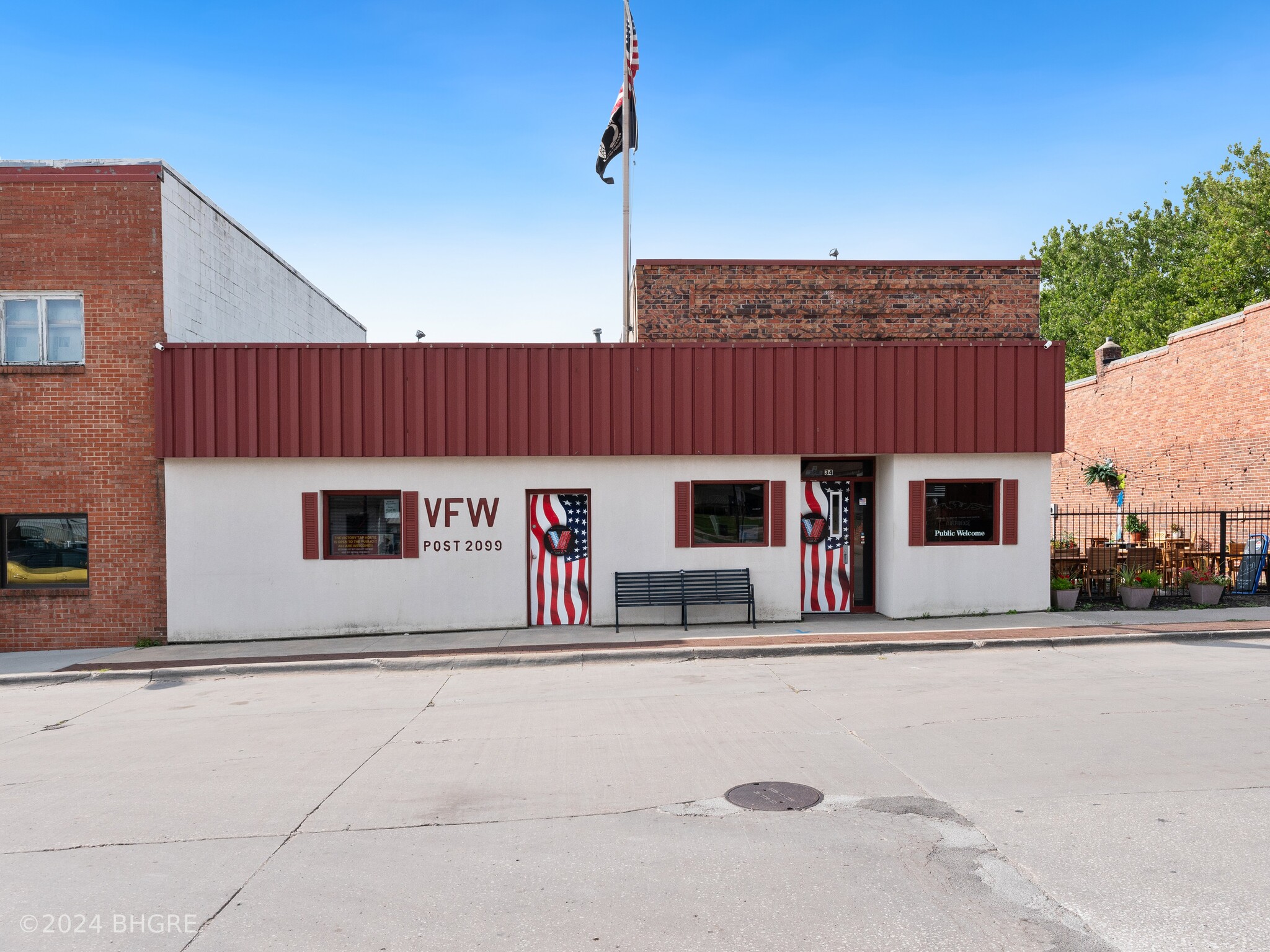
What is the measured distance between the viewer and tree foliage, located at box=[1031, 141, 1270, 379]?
3111cm

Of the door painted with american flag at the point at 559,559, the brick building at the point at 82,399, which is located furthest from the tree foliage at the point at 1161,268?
the brick building at the point at 82,399

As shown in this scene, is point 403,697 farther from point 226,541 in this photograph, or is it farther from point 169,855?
point 226,541

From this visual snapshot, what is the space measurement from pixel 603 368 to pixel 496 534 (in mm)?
3228

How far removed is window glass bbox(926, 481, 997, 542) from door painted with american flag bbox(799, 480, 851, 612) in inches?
54.2

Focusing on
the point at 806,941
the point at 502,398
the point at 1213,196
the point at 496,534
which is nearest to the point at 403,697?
the point at 496,534

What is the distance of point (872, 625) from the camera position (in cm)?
1322

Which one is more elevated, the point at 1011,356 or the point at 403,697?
the point at 1011,356

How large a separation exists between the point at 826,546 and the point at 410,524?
23.2 feet

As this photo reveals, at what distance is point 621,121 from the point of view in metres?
18.5

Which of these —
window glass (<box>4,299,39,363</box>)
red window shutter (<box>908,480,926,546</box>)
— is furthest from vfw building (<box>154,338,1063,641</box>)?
window glass (<box>4,299,39,363</box>)

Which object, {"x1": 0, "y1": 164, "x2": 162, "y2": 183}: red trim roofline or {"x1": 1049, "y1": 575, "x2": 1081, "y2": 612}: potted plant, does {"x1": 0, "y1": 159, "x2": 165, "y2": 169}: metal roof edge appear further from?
{"x1": 1049, "y1": 575, "x2": 1081, "y2": 612}: potted plant

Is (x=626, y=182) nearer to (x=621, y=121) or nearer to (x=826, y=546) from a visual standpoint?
(x=621, y=121)

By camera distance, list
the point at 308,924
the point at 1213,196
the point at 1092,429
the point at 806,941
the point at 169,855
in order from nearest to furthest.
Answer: the point at 806,941, the point at 308,924, the point at 169,855, the point at 1092,429, the point at 1213,196

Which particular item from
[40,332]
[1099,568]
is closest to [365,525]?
[40,332]
